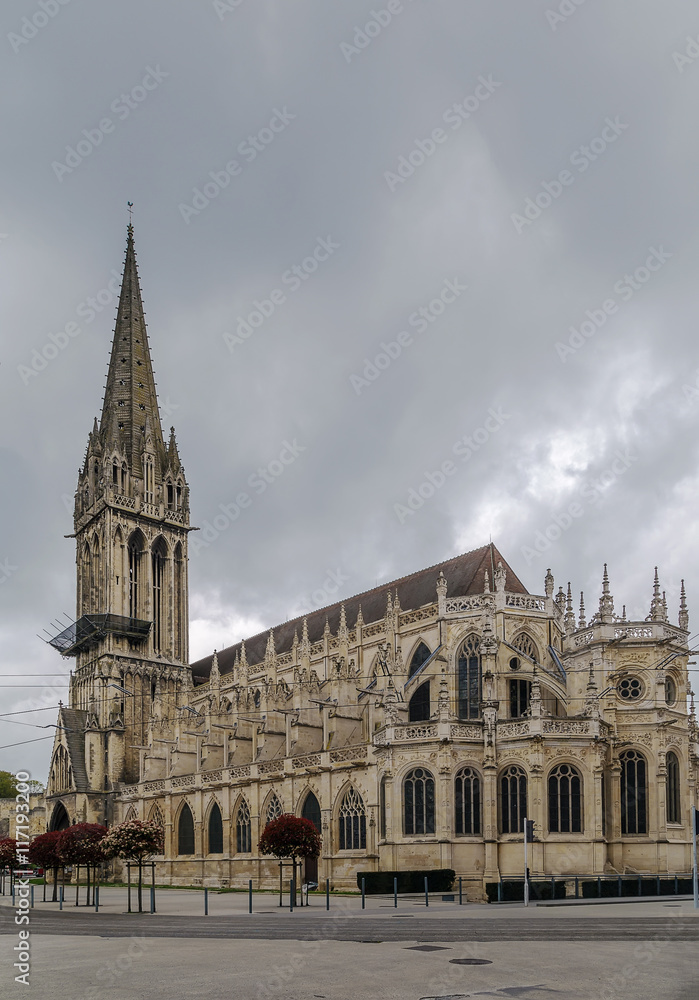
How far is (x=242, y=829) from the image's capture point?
53281 millimetres

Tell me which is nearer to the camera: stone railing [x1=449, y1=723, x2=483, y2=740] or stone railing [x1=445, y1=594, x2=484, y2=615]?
stone railing [x1=449, y1=723, x2=483, y2=740]

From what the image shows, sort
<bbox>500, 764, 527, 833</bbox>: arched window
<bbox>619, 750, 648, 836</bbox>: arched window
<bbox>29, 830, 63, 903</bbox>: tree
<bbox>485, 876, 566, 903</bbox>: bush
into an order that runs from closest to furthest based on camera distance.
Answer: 1. <bbox>485, 876, 566, 903</bbox>: bush
2. <bbox>29, 830, 63, 903</bbox>: tree
3. <bbox>500, 764, 527, 833</bbox>: arched window
4. <bbox>619, 750, 648, 836</bbox>: arched window

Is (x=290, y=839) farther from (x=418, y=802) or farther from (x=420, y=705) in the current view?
(x=420, y=705)

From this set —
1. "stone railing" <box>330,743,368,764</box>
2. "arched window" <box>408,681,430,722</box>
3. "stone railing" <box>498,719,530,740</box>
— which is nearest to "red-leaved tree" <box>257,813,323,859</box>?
"stone railing" <box>330,743,368,764</box>

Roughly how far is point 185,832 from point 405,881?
26.8 m

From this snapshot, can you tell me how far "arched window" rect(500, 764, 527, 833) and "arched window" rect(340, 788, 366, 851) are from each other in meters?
6.67

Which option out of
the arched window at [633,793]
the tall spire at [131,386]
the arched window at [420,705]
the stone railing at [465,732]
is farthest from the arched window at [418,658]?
the tall spire at [131,386]

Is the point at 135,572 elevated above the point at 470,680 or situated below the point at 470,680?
above

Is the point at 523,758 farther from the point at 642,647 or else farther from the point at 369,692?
the point at 369,692

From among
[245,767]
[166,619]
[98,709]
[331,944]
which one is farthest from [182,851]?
[331,944]

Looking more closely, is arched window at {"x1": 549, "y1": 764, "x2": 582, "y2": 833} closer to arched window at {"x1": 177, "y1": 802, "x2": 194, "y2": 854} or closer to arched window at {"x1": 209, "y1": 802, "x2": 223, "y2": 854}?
arched window at {"x1": 209, "y1": 802, "x2": 223, "y2": 854}

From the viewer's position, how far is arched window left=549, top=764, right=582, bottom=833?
39219mm

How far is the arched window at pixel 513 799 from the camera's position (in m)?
39.8

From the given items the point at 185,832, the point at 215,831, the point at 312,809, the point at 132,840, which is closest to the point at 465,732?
the point at 312,809
